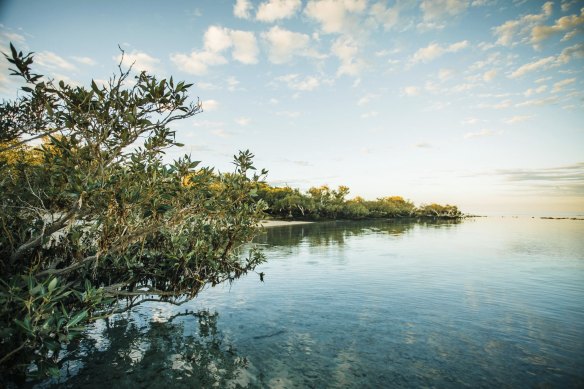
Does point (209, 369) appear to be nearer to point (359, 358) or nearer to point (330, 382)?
point (330, 382)

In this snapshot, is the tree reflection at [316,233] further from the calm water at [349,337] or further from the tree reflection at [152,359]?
the tree reflection at [152,359]

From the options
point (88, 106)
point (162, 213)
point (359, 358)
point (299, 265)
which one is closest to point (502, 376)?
point (359, 358)

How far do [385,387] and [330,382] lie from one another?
1.29 meters

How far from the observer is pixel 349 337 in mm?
9867

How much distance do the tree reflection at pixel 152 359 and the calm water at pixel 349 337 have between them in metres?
0.03

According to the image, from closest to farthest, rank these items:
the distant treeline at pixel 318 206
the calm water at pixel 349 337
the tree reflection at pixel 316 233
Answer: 1. the calm water at pixel 349 337
2. the tree reflection at pixel 316 233
3. the distant treeline at pixel 318 206

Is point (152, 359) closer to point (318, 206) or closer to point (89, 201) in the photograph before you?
point (89, 201)

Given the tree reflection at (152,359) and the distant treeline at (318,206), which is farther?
the distant treeline at (318,206)

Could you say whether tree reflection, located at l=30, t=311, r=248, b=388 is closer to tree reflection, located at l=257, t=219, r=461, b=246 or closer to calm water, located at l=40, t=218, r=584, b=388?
calm water, located at l=40, t=218, r=584, b=388

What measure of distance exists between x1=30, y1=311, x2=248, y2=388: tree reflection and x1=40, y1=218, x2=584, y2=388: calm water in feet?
0.10

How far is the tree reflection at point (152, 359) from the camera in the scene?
7.02m

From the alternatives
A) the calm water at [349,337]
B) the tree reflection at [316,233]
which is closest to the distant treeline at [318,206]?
the tree reflection at [316,233]

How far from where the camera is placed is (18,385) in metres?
6.33

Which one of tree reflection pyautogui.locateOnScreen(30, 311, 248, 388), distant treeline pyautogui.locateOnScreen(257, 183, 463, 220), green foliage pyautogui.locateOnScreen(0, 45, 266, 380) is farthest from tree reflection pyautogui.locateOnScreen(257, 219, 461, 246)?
green foliage pyautogui.locateOnScreen(0, 45, 266, 380)
